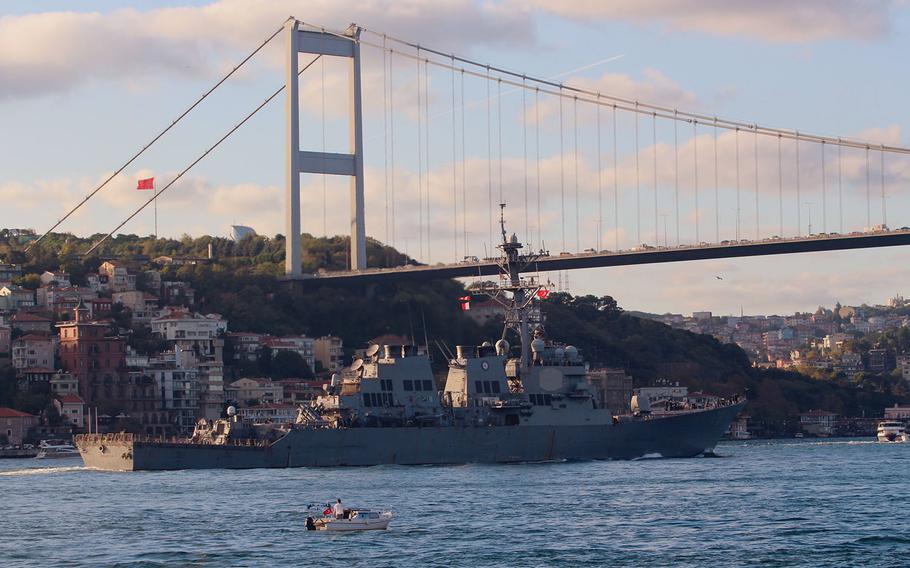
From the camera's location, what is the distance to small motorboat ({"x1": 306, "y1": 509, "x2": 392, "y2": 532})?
39625mm

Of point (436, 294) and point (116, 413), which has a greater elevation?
point (436, 294)

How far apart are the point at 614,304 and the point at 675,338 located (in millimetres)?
5508

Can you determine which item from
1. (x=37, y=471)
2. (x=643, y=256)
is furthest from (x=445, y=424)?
(x=643, y=256)

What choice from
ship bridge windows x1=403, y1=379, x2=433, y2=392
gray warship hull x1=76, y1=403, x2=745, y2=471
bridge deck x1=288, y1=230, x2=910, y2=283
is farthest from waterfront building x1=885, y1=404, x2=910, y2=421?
ship bridge windows x1=403, y1=379, x2=433, y2=392

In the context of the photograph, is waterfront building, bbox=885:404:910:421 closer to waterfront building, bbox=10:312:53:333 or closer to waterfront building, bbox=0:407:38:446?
waterfront building, bbox=10:312:53:333

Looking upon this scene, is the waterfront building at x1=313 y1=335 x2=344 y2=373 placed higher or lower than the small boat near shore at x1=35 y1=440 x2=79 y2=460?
higher

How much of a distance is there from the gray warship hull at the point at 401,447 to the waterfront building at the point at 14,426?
29284 mm

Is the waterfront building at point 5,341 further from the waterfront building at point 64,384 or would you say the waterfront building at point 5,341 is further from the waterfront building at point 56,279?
the waterfront building at point 56,279

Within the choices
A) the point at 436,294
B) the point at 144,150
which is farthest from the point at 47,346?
the point at 436,294

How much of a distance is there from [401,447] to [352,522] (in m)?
20.5

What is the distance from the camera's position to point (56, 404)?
9656 centimetres

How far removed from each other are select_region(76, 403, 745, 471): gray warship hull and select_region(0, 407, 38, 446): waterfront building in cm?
2928

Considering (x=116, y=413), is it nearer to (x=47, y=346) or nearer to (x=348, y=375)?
A: (x=47, y=346)

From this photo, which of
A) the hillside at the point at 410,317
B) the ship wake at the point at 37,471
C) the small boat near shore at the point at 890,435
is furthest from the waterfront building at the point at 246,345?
the ship wake at the point at 37,471
